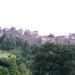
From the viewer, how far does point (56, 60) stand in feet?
51.6

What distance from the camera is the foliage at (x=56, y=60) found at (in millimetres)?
14078

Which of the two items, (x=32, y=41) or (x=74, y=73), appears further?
(x=32, y=41)

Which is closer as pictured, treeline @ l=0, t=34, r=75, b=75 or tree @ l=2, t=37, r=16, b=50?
treeline @ l=0, t=34, r=75, b=75

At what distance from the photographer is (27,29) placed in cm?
6962

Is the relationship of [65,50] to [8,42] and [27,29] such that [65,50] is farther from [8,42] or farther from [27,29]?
[27,29]

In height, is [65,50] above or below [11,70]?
above

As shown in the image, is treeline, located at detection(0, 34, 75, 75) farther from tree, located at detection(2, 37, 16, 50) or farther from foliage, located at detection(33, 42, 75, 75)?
tree, located at detection(2, 37, 16, 50)

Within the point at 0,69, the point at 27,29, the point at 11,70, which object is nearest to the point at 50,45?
the point at 11,70

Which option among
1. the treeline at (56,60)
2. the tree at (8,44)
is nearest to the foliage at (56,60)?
the treeline at (56,60)

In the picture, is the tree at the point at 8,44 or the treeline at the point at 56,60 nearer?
the treeline at the point at 56,60

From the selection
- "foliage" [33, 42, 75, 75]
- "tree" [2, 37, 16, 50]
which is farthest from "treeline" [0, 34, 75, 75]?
"tree" [2, 37, 16, 50]

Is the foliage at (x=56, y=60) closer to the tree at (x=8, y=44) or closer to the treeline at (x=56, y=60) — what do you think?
the treeline at (x=56, y=60)

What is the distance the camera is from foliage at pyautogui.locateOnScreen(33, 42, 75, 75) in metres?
14.1

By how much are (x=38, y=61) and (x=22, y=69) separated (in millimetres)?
5306
